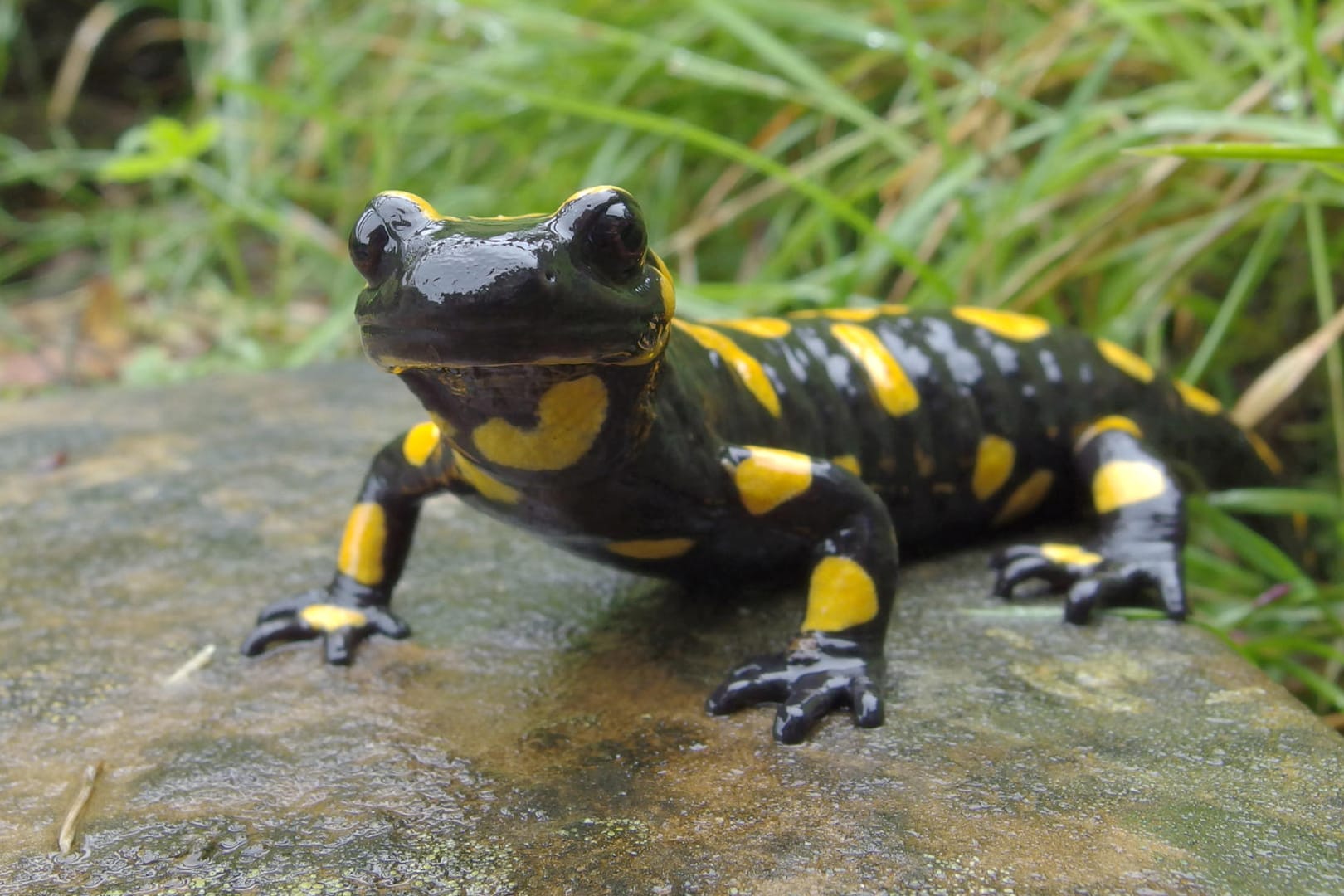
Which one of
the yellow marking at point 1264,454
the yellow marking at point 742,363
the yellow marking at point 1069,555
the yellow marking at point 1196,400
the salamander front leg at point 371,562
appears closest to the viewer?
the salamander front leg at point 371,562

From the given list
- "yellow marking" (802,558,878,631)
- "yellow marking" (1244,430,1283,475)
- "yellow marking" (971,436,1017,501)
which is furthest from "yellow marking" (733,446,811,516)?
"yellow marking" (1244,430,1283,475)

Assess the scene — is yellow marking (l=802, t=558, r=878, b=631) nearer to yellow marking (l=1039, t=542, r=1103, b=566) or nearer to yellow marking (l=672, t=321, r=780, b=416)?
yellow marking (l=672, t=321, r=780, b=416)

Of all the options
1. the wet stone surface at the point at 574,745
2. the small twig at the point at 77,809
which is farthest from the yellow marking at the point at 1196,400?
the small twig at the point at 77,809

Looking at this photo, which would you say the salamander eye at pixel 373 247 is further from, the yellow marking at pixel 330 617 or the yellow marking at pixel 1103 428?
the yellow marking at pixel 1103 428

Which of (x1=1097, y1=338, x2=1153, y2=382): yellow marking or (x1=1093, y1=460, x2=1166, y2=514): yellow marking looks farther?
(x1=1097, y1=338, x2=1153, y2=382): yellow marking

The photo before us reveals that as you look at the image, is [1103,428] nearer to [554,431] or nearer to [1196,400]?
[1196,400]

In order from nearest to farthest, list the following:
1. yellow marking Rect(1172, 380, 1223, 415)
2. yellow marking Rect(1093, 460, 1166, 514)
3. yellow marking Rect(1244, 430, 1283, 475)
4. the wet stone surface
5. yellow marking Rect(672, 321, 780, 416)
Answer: the wet stone surface → yellow marking Rect(672, 321, 780, 416) → yellow marking Rect(1093, 460, 1166, 514) → yellow marking Rect(1172, 380, 1223, 415) → yellow marking Rect(1244, 430, 1283, 475)

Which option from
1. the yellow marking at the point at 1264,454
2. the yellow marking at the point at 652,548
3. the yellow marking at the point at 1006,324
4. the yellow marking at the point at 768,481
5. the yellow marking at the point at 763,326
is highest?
the yellow marking at the point at 763,326

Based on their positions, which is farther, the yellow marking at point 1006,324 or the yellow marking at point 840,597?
the yellow marking at point 1006,324
